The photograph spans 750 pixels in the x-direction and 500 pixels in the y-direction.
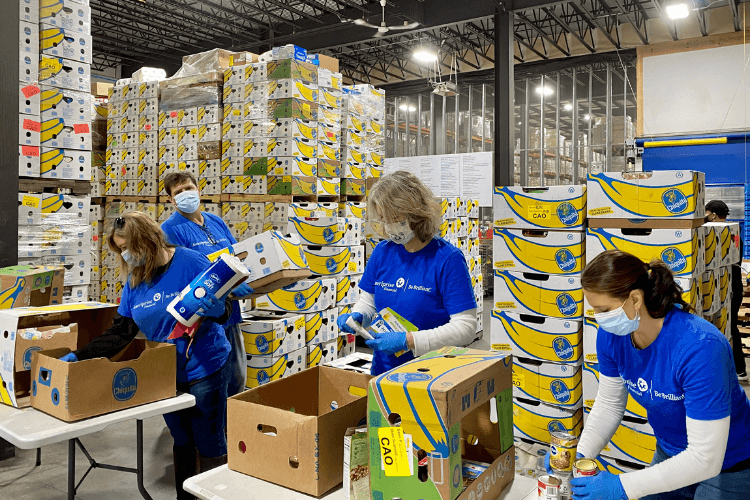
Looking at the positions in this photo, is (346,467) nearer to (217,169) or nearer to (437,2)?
(217,169)

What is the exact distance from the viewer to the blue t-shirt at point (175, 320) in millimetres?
2578

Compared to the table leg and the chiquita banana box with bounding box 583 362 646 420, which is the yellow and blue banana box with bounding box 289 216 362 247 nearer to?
the chiquita banana box with bounding box 583 362 646 420

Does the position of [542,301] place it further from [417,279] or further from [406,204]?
[406,204]

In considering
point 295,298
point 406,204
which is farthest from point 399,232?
point 295,298

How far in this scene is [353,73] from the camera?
16016 mm

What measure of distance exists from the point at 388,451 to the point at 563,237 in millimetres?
2635

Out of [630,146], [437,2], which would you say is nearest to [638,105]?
[630,146]

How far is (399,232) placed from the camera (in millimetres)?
2312

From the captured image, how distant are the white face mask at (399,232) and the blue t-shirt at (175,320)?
3.16 ft

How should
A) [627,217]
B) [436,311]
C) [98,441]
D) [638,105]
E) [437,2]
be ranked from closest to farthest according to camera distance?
[436,311] < [627,217] < [98,441] < [437,2] < [638,105]

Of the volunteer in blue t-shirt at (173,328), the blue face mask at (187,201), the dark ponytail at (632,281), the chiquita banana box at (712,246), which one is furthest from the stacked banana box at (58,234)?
the chiquita banana box at (712,246)

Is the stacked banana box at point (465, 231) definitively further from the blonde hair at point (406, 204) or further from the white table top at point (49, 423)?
the white table top at point (49, 423)

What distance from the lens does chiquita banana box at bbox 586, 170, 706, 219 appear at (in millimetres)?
3207

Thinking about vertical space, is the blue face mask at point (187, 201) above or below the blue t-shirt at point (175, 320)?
above
